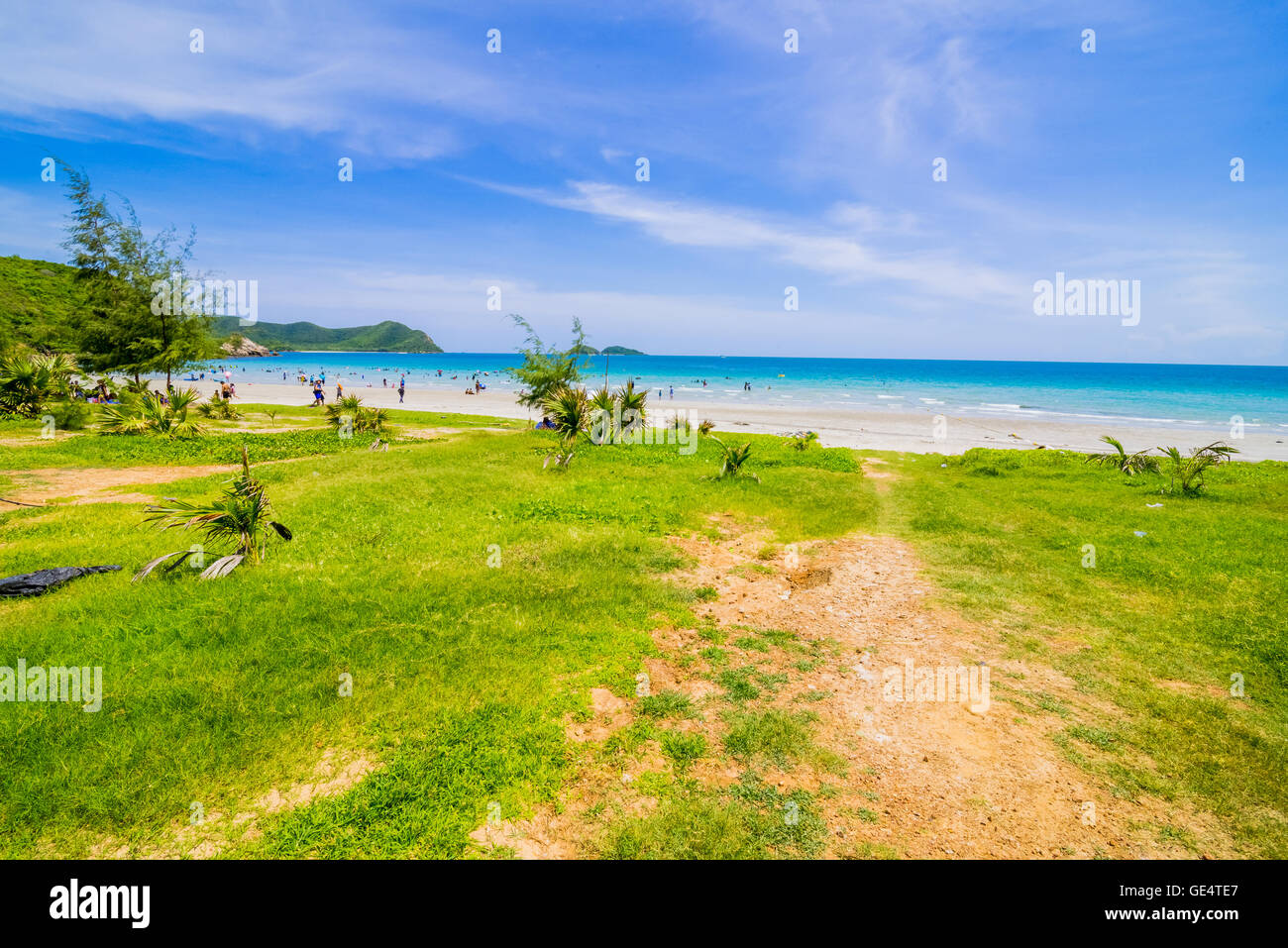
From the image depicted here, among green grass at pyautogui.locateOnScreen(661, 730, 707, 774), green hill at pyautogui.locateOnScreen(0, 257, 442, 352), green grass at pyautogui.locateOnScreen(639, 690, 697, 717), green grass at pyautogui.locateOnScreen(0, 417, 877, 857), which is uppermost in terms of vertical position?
green hill at pyautogui.locateOnScreen(0, 257, 442, 352)

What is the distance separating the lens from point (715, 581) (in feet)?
36.0

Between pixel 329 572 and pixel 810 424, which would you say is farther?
pixel 810 424

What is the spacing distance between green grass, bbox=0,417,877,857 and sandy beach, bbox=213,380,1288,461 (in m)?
27.8

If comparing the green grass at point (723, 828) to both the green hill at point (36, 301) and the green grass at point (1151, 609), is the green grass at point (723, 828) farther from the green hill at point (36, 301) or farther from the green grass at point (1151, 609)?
the green hill at point (36, 301)

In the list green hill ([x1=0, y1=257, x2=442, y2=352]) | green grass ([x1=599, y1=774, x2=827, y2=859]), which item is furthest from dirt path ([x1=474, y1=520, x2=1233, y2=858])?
green hill ([x1=0, y1=257, x2=442, y2=352])

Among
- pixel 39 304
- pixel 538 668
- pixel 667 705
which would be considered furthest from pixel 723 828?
pixel 39 304

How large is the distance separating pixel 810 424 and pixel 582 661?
43.0 metres

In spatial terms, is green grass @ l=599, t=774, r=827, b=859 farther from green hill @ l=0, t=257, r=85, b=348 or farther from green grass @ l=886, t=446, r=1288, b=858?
green hill @ l=0, t=257, r=85, b=348

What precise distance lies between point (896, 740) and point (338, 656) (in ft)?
23.0

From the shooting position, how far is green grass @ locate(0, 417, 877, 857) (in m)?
4.75

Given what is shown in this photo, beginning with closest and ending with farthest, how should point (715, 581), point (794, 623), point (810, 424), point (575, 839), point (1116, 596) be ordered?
point (575, 839) → point (794, 623) → point (1116, 596) → point (715, 581) → point (810, 424)

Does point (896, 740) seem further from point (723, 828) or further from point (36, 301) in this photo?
point (36, 301)
